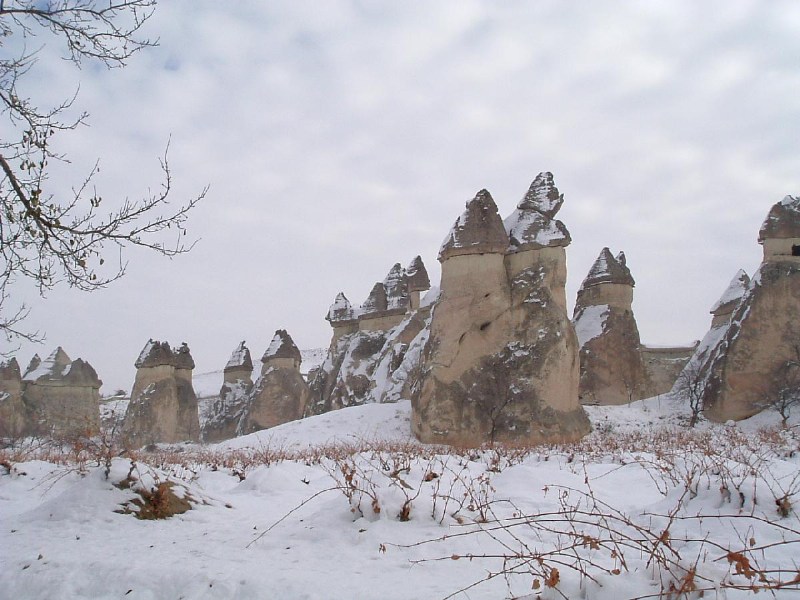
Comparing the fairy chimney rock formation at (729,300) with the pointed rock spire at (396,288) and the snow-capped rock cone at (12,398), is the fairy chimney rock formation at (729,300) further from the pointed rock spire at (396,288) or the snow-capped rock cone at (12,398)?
the snow-capped rock cone at (12,398)

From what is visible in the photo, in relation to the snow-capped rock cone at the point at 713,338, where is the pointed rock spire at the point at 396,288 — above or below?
above

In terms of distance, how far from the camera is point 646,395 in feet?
79.8

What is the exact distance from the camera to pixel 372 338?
30000mm

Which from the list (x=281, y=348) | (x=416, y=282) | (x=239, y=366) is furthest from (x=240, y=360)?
(x=416, y=282)

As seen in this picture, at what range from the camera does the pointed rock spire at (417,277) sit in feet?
95.2

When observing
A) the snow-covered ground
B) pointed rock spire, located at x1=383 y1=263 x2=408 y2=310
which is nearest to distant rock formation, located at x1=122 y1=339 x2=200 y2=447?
pointed rock spire, located at x1=383 y1=263 x2=408 y2=310

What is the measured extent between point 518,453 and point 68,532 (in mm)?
6187

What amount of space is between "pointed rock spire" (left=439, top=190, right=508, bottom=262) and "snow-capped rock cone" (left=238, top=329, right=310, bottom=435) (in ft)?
53.0

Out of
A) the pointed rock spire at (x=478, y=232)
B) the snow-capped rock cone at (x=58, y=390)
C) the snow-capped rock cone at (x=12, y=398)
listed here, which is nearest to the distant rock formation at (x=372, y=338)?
the pointed rock spire at (x=478, y=232)

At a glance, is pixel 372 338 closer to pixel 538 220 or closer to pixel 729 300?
pixel 538 220

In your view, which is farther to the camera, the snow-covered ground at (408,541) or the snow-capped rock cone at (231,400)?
the snow-capped rock cone at (231,400)

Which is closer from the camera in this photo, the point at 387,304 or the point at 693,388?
the point at 693,388

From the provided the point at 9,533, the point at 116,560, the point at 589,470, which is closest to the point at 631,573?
the point at 116,560

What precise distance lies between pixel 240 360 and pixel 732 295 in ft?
85.2
